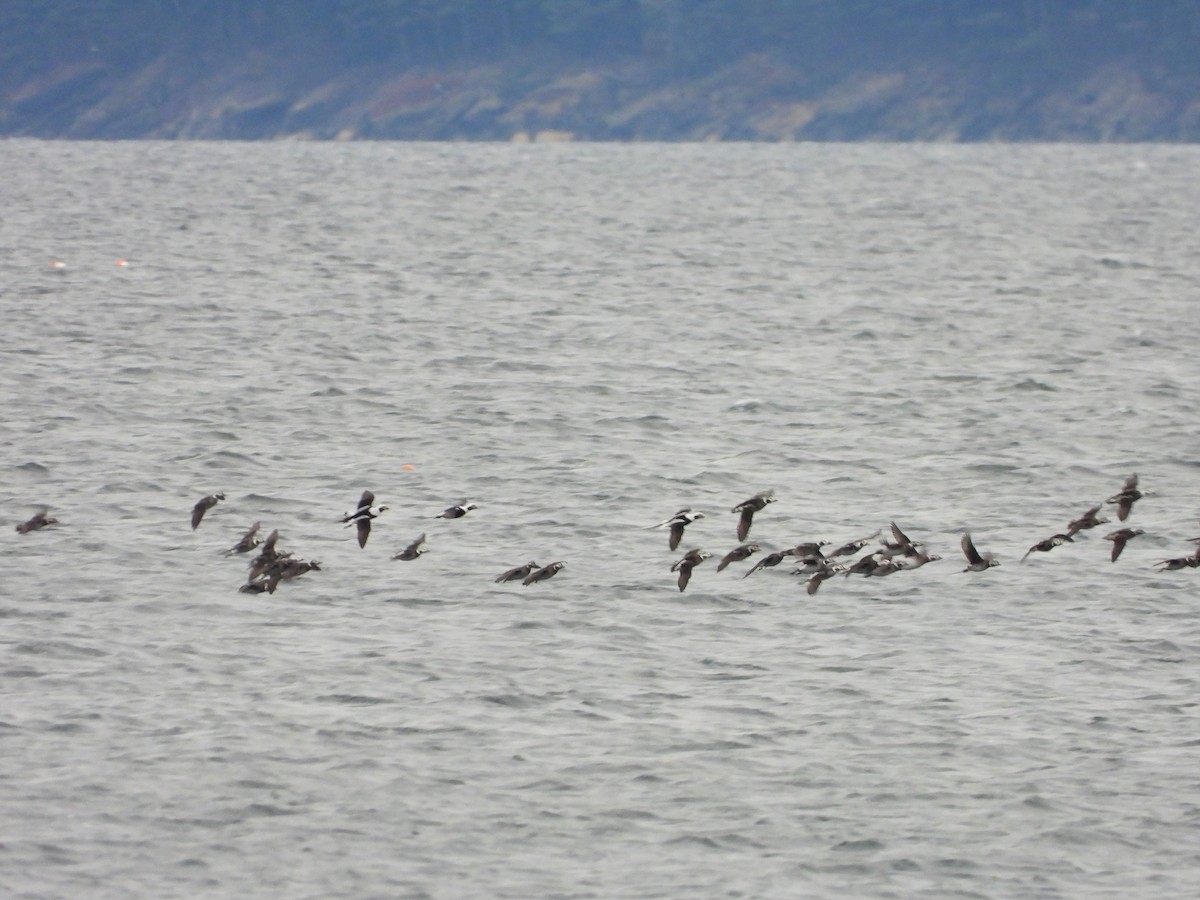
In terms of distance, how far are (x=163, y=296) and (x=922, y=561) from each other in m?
33.4

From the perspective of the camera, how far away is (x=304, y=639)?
2141cm

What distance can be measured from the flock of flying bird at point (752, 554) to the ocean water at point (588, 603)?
0.31 metres

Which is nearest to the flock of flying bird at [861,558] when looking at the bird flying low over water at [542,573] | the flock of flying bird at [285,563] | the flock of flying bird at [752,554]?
the flock of flying bird at [752,554]

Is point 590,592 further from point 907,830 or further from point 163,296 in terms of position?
point 163,296

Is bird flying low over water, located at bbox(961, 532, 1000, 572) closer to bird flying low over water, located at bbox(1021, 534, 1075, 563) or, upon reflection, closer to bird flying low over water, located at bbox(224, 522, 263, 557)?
bird flying low over water, located at bbox(1021, 534, 1075, 563)

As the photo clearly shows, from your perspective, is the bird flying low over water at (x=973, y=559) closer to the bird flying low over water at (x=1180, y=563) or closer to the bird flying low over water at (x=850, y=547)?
the bird flying low over water at (x=850, y=547)

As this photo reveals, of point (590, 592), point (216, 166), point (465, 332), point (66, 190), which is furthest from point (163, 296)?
point (216, 166)

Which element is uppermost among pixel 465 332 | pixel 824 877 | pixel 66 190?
pixel 66 190

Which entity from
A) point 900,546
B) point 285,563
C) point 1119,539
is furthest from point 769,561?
point 285,563

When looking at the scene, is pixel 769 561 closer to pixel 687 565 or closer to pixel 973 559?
pixel 687 565

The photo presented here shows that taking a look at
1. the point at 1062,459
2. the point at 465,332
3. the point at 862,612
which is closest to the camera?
the point at 862,612

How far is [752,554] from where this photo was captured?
83.2ft

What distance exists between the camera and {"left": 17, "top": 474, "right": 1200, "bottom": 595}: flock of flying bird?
2325 cm

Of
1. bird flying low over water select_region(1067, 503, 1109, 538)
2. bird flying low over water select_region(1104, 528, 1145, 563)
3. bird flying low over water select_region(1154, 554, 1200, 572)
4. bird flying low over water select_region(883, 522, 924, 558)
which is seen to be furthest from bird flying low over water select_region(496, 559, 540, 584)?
bird flying low over water select_region(1154, 554, 1200, 572)
